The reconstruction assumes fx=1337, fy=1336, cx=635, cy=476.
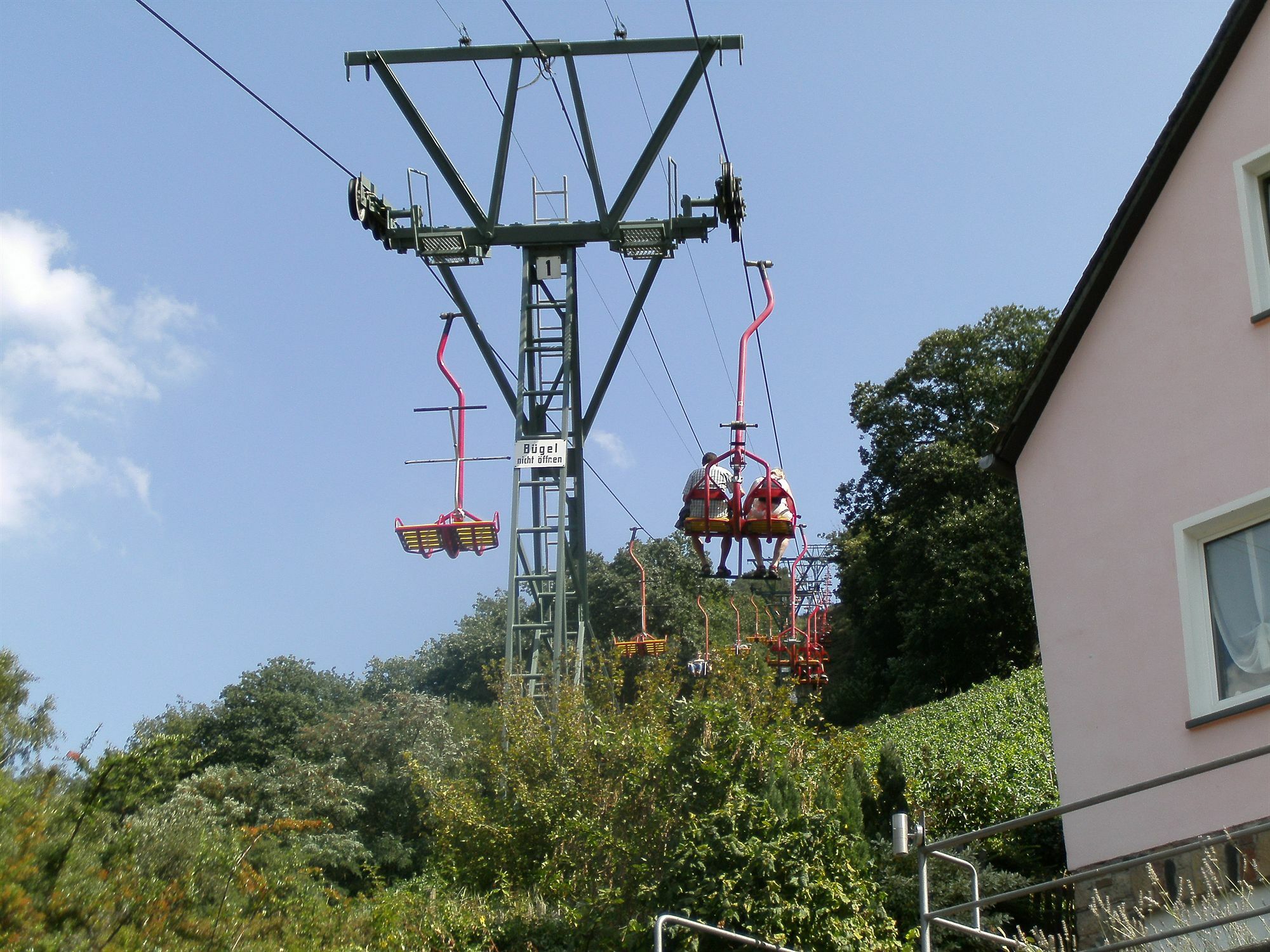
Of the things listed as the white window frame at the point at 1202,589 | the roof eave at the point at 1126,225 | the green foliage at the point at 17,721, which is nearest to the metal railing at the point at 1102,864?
the white window frame at the point at 1202,589

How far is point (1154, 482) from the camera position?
930cm

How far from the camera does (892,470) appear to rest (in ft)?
126

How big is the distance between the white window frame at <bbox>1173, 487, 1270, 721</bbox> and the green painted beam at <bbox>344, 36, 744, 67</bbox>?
397 inches

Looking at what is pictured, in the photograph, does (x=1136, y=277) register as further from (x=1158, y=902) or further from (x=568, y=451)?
(x=568, y=451)

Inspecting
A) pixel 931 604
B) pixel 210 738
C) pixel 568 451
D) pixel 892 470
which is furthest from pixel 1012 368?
pixel 210 738

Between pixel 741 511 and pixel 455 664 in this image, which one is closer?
pixel 741 511

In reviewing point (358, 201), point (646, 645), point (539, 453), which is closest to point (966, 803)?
point (539, 453)

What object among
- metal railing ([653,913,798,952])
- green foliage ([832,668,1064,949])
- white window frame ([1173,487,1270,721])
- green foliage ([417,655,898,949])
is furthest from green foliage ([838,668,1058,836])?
white window frame ([1173,487,1270,721])

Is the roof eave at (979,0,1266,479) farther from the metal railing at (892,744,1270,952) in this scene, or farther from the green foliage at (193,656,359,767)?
the green foliage at (193,656,359,767)

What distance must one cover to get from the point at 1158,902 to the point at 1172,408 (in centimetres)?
330

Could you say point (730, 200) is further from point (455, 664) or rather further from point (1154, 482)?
point (455, 664)

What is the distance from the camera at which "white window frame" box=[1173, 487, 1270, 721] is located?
8.52 metres

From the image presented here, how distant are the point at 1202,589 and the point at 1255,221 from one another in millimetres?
2510

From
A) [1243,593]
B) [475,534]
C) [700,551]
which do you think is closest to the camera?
[1243,593]
